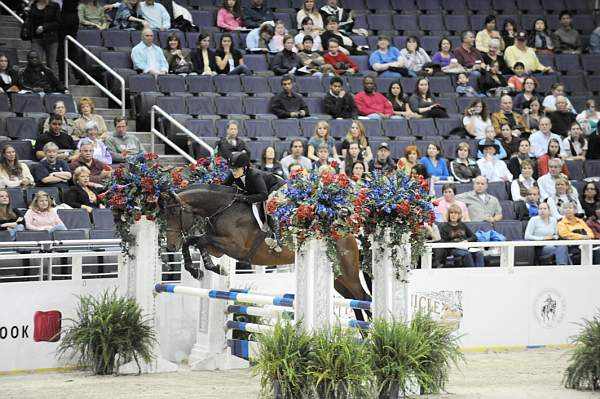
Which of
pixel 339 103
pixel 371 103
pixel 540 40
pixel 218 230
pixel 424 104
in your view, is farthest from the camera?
pixel 540 40

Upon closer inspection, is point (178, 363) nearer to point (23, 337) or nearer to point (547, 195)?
point (23, 337)

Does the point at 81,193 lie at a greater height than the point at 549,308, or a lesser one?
greater

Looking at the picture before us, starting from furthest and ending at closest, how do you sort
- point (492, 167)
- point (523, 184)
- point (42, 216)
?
point (492, 167) → point (523, 184) → point (42, 216)

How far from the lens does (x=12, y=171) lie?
14.6 m

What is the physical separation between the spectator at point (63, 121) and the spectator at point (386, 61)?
620cm

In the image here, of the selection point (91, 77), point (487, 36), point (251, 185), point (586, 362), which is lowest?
point (586, 362)

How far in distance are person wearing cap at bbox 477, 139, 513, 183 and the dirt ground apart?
5233 millimetres

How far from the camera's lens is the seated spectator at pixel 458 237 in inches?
594

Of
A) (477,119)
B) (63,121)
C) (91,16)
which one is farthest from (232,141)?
(477,119)

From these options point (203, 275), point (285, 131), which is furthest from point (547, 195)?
point (203, 275)

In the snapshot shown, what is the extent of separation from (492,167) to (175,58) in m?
5.21

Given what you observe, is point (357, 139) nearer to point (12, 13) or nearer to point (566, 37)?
point (12, 13)

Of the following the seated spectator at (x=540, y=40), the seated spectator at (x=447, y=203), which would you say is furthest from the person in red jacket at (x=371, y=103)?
the seated spectator at (x=540, y=40)

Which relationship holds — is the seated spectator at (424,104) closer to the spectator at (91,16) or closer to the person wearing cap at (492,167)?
the person wearing cap at (492,167)
